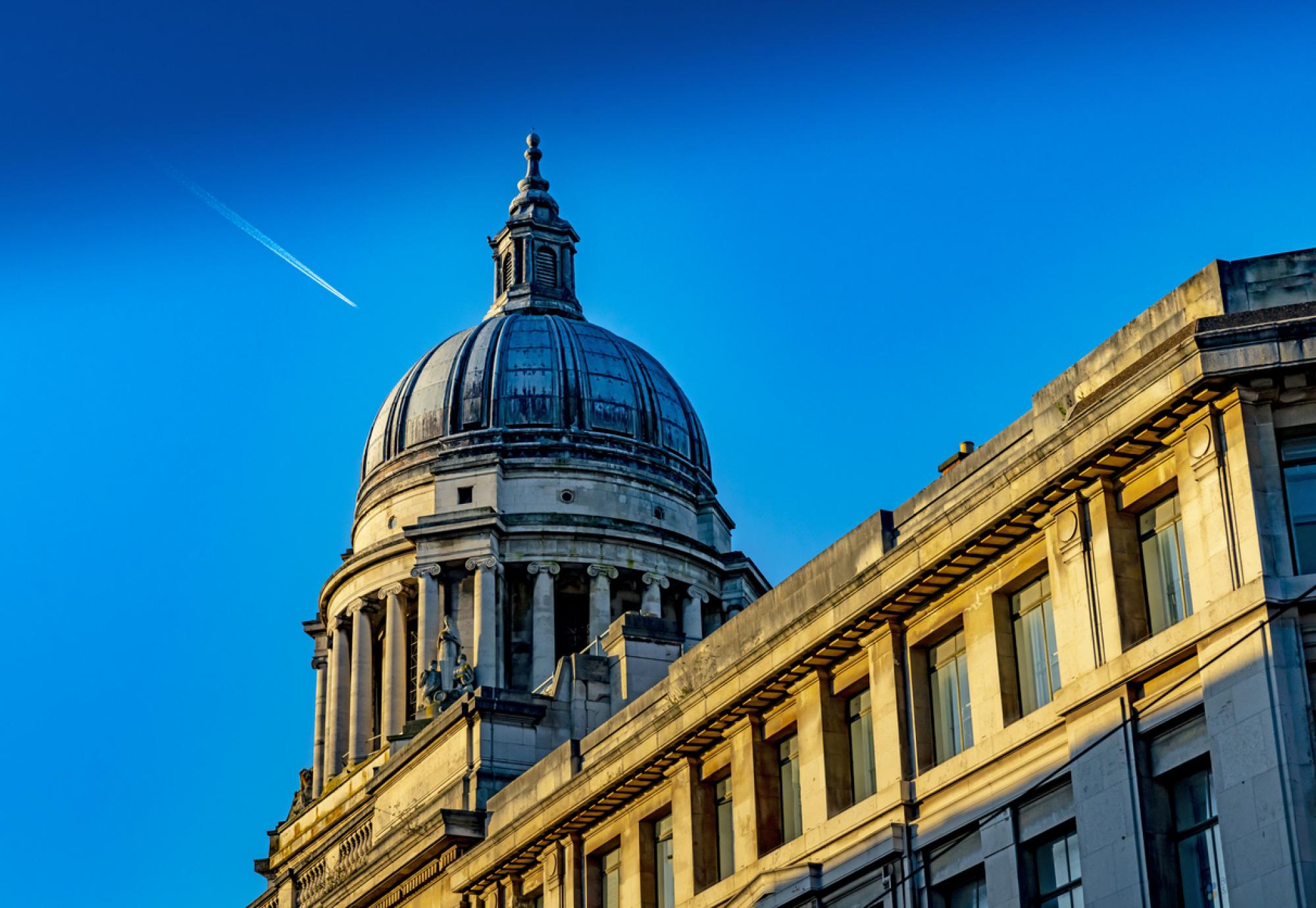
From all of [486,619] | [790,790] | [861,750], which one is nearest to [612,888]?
[790,790]

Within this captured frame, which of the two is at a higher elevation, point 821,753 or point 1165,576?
point 1165,576

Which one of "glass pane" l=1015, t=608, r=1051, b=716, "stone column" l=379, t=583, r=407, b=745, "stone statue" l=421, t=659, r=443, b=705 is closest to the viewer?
"glass pane" l=1015, t=608, r=1051, b=716

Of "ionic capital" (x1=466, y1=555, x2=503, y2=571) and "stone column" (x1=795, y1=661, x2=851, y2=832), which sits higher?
"ionic capital" (x1=466, y1=555, x2=503, y2=571)

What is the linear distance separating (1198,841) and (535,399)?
65.6 metres

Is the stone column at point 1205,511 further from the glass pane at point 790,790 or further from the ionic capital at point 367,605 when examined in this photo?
the ionic capital at point 367,605

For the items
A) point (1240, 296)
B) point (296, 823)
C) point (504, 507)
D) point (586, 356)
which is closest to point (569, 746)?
point (1240, 296)

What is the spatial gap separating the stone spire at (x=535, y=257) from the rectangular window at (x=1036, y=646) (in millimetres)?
65804

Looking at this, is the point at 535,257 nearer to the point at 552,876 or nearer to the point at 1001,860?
the point at 552,876

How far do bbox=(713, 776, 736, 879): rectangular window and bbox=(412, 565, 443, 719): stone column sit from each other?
141 ft

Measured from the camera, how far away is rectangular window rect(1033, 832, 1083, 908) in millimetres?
35344

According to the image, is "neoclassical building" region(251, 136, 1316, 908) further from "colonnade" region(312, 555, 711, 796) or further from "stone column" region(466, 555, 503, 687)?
"colonnade" region(312, 555, 711, 796)

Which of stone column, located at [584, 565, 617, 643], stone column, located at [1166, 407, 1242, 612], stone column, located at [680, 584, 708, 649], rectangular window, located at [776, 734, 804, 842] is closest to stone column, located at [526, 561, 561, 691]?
stone column, located at [584, 565, 617, 643]

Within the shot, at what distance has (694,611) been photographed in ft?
312

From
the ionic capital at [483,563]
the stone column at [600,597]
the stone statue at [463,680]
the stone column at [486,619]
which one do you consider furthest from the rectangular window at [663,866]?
the ionic capital at [483,563]
